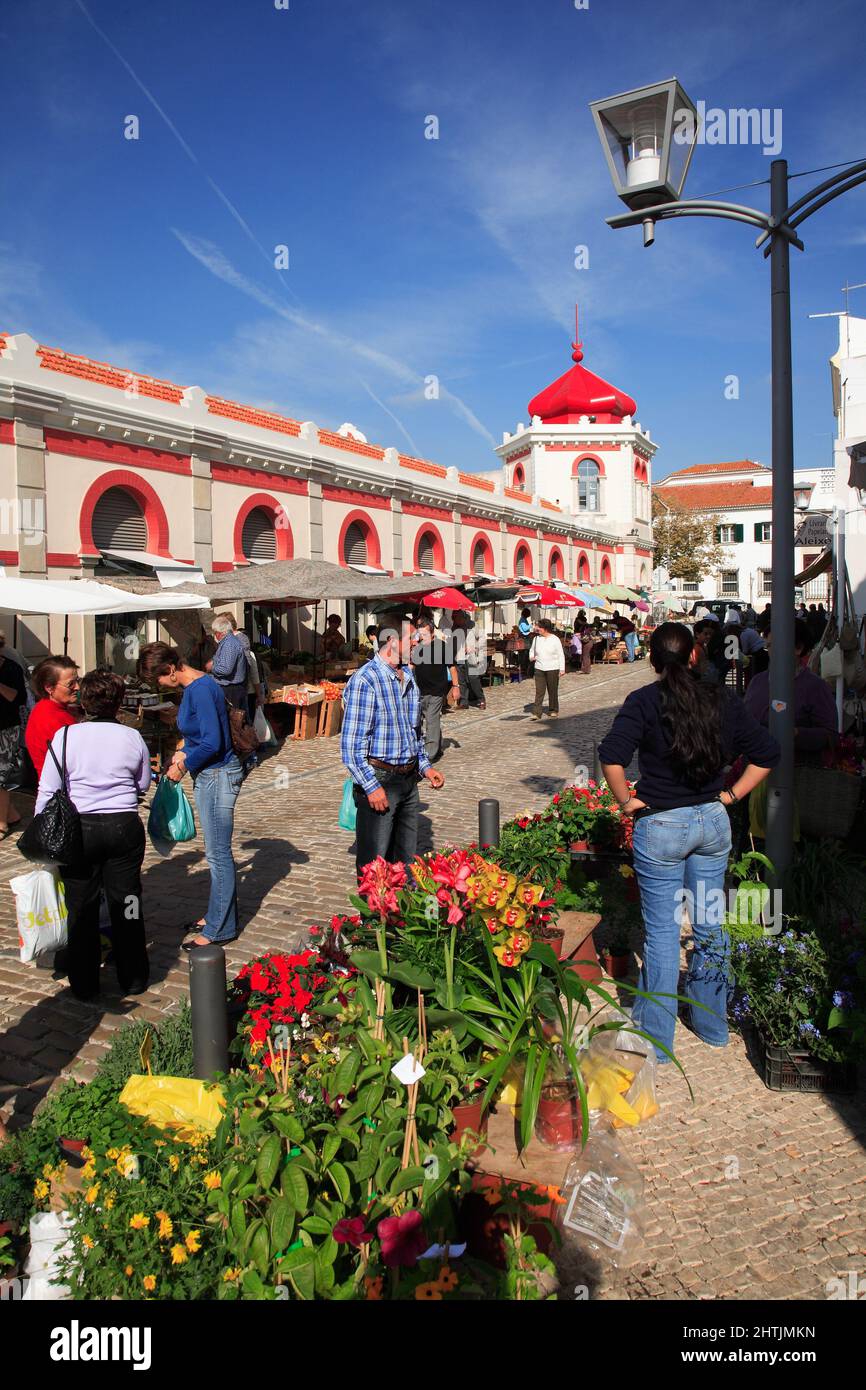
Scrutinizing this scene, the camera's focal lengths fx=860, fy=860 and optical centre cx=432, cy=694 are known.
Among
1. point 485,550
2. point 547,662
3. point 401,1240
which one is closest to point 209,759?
point 401,1240

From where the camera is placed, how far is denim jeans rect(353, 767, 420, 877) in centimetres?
539

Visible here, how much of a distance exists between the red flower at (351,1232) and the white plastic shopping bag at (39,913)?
265 centimetres

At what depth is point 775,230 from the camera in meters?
5.29

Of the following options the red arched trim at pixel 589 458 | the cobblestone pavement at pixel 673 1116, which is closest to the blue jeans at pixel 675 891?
the cobblestone pavement at pixel 673 1116

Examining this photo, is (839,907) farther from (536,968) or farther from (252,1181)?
(252,1181)

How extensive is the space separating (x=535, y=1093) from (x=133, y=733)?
309cm

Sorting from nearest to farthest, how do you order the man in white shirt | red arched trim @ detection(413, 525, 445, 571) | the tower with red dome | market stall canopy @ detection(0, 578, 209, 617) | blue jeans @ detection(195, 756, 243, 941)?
blue jeans @ detection(195, 756, 243, 941)
market stall canopy @ detection(0, 578, 209, 617)
the man in white shirt
red arched trim @ detection(413, 525, 445, 571)
the tower with red dome

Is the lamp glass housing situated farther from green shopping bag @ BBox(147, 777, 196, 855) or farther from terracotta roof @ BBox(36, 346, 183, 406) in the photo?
terracotta roof @ BBox(36, 346, 183, 406)

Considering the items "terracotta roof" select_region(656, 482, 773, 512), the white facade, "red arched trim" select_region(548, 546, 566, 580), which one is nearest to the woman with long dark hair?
Answer: the white facade

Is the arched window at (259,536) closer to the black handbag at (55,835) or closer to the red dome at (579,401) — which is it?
the black handbag at (55,835)

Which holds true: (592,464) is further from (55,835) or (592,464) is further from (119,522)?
(55,835)

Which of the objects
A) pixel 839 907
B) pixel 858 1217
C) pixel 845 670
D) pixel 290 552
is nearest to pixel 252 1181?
pixel 858 1217

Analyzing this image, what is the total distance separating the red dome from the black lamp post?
41.2 m

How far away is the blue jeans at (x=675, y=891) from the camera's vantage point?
3.95m
